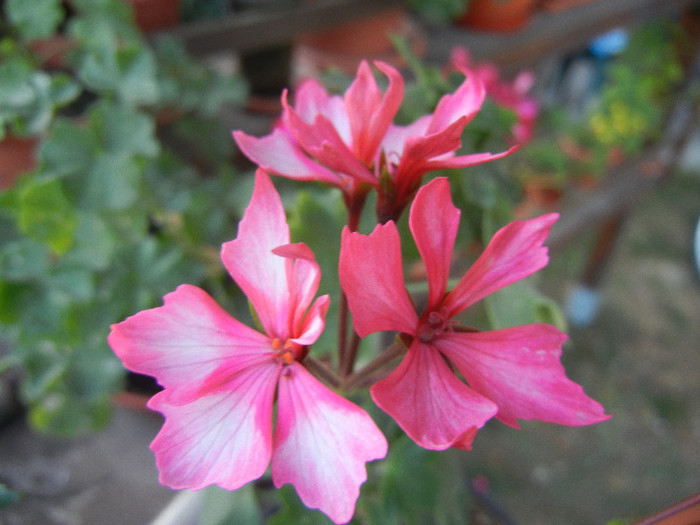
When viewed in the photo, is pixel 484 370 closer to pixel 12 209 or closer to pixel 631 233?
pixel 12 209

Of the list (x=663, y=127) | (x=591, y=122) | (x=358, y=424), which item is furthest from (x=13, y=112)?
(x=663, y=127)

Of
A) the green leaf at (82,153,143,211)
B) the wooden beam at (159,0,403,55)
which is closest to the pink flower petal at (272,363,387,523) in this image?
the green leaf at (82,153,143,211)

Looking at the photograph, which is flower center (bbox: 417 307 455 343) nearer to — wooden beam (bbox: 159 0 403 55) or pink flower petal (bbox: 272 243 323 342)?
pink flower petal (bbox: 272 243 323 342)

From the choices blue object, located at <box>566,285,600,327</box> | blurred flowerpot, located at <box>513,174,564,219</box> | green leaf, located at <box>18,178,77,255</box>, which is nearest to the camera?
green leaf, located at <box>18,178,77,255</box>

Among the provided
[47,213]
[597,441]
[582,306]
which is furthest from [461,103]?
[582,306]

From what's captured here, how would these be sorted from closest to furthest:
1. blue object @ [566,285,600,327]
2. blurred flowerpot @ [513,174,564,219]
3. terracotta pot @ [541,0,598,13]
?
terracotta pot @ [541,0,598,13]
blurred flowerpot @ [513,174,564,219]
blue object @ [566,285,600,327]

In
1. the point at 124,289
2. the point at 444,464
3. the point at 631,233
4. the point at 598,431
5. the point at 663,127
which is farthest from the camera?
the point at 631,233
